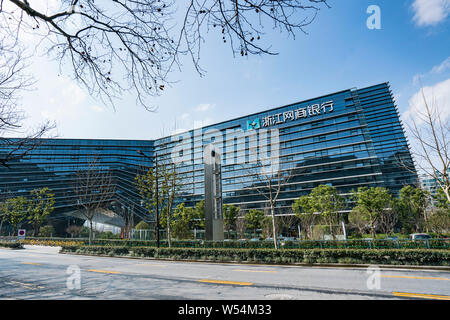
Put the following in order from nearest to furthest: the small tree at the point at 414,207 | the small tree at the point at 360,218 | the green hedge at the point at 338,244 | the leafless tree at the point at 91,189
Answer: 1. the green hedge at the point at 338,244
2. the leafless tree at the point at 91,189
3. the small tree at the point at 360,218
4. the small tree at the point at 414,207

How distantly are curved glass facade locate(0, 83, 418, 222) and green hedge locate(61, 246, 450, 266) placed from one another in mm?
40671

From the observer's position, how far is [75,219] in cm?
6844

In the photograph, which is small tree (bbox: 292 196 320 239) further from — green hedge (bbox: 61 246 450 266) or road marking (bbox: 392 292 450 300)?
road marking (bbox: 392 292 450 300)

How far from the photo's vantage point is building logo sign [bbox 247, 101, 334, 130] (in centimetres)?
6869

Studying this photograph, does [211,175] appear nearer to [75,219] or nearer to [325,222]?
[325,222]

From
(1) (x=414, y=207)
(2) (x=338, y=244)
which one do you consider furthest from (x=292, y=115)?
(2) (x=338, y=244)

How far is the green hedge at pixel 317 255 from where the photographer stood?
35.5ft

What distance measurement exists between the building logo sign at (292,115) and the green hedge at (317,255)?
61854 millimetres

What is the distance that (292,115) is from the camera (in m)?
72.4

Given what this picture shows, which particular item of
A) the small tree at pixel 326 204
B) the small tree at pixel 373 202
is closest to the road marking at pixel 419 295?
the small tree at pixel 326 204

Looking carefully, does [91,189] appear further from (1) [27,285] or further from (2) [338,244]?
(2) [338,244]

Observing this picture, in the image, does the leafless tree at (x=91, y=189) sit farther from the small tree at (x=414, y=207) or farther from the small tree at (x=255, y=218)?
the small tree at (x=414, y=207)

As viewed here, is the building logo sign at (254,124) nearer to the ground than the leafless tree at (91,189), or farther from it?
farther from it

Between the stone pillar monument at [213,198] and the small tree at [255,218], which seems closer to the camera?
the stone pillar monument at [213,198]
